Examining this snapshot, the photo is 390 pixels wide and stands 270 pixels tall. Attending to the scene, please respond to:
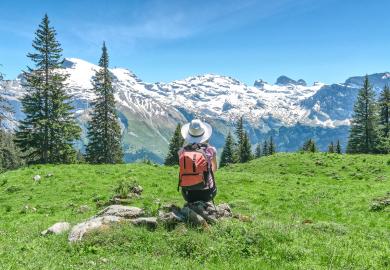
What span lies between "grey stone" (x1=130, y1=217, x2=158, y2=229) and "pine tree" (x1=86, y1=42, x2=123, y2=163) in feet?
183

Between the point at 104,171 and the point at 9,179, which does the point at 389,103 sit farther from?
the point at 9,179

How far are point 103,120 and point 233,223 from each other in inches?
2307

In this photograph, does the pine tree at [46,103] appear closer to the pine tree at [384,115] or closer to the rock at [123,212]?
the rock at [123,212]

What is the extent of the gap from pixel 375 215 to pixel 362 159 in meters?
Result: 21.6

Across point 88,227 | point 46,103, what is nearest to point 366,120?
point 46,103

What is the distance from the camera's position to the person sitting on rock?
45.7ft

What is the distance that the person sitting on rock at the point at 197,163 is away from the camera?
13.9 meters

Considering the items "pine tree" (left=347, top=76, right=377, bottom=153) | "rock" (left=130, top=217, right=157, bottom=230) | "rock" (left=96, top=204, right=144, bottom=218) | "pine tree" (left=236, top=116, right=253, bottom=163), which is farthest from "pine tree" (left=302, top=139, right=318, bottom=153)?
"rock" (left=130, top=217, right=157, bottom=230)

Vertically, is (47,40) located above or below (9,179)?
above

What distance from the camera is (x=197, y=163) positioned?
13859 millimetres

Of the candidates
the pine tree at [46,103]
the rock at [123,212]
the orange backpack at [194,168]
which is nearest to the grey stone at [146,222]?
the rock at [123,212]

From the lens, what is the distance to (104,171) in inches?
1396

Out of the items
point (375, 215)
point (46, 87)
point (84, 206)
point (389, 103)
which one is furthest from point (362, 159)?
point (389, 103)

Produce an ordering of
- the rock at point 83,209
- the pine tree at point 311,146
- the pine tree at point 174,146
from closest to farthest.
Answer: the rock at point 83,209
the pine tree at point 311,146
the pine tree at point 174,146
